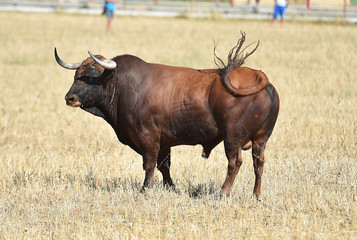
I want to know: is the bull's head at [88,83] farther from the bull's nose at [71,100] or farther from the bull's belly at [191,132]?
the bull's belly at [191,132]

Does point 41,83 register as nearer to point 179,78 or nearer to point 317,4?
point 179,78

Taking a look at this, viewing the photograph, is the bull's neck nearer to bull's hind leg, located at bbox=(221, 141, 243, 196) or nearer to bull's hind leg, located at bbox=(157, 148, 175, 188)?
bull's hind leg, located at bbox=(157, 148, 175, 188)

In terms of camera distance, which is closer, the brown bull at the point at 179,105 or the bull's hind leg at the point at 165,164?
the brown bull at the point at 179,105

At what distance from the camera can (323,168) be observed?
26.7 ft

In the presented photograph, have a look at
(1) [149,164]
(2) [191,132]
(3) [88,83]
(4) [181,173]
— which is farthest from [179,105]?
(4) [181,173]

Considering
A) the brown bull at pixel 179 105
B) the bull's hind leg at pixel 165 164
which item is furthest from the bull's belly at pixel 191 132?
the bull's hind leg at pixel 165 164

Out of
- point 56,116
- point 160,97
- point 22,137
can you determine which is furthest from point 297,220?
point 56,116

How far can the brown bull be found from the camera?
6.68 m

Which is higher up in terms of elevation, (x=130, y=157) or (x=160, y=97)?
(x=160, y=97)

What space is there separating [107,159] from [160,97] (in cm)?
264

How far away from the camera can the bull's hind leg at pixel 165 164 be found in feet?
25.0

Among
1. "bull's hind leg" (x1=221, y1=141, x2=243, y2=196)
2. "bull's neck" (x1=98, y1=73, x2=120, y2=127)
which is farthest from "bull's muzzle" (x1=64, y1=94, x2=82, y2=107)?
"bull's hind leg" (x1=221, y1=141, x2=243, y2=196)

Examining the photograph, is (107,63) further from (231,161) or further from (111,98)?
(231,161)

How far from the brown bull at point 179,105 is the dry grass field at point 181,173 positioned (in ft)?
1.66
